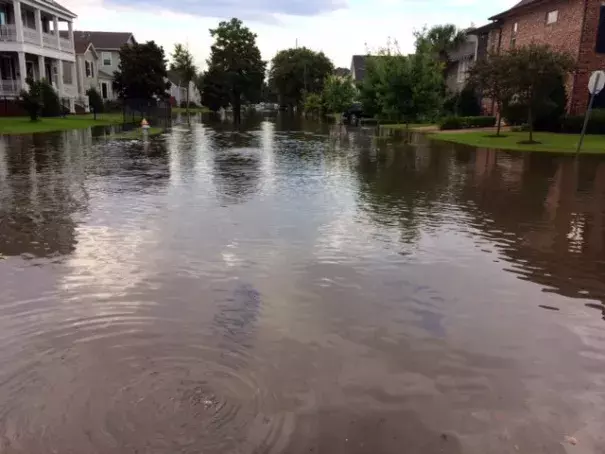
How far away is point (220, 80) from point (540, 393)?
8197 centimetres

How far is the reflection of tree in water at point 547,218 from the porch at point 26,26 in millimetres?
33841

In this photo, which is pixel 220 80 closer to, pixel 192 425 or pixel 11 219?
pixel 11 219

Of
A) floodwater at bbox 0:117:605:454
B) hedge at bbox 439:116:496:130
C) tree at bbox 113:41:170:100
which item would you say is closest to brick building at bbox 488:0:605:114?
hedge at bbox 439:116:496:130

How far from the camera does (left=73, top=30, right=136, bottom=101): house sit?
2633 inches

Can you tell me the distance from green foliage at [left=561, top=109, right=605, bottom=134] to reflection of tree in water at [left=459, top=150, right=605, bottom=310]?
472 inches

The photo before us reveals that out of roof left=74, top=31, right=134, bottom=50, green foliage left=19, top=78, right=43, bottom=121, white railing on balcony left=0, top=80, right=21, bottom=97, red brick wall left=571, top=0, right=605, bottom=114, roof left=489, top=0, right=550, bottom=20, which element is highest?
roof left=74, top=31, right=134, bottom=50

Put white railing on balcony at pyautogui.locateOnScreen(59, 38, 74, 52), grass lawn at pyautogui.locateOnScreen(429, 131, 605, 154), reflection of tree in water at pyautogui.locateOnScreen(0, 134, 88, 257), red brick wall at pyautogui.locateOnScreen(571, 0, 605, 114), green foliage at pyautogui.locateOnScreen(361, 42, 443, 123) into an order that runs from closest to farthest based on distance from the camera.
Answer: reflection of tree in water at pyautogui.locateOnScreen(0, 134, 88, 257)
grass lawn at pyautogui.locateOnScreen(429, 131, 605, 154)
red brick wall at pyautogui.locateOnScreen(571, 0, 605, 114)
green foliage at pyautogui.locateOnScreen(361, 42, 443, 123)
white railing on balcony at pyautogui.locateOnScreen(59, 38, 74, 52)

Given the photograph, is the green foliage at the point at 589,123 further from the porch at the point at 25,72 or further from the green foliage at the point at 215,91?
the green foliage at the point at 215,91

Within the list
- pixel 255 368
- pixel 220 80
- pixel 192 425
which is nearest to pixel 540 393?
pixel 255 368

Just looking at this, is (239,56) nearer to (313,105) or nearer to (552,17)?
(313,105)

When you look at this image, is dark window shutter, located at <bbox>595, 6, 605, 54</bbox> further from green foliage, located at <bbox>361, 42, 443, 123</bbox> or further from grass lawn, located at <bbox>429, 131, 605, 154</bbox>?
green foliage, located at <bbox>361, 42, 443, 123</bbox>

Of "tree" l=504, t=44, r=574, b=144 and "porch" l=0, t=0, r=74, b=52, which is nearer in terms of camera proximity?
"tree" l=504, t=44, r=574, b=144

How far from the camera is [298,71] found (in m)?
90.6

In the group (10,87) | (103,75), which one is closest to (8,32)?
(10,87)
